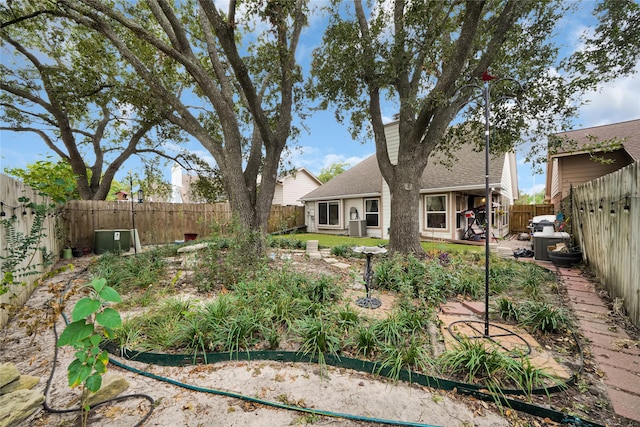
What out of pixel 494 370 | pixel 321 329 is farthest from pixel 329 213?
pixel 494 370

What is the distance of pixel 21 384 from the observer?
Result: 1.91m

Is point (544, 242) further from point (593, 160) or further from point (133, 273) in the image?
point (133, 273)

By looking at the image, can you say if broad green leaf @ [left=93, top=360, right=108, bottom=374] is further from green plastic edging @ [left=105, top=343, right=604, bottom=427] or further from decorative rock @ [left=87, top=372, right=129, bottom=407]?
green plastic edging @ [left=105, top=343, right=604, bottom=427]

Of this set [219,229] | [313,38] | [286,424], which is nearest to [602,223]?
[286,424]

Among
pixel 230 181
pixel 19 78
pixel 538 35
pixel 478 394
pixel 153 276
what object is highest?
pixel 19 78

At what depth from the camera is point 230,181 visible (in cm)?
542

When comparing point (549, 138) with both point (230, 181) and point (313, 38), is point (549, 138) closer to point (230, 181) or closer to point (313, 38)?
point (313, 38)

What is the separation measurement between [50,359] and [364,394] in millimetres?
2976

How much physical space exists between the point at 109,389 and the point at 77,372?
0.75 metres

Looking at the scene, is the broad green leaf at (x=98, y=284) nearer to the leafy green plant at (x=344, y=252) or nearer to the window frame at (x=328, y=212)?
the leafy green plant at (x=344, y=252)

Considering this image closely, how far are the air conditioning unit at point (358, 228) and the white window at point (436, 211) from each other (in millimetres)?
2861

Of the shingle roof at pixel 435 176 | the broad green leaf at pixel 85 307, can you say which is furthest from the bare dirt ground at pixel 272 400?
the shingle roof at pixel 435 176

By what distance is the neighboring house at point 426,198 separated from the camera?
9591mm

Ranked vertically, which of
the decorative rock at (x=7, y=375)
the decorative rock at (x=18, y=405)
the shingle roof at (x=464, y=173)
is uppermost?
the shingle roof at (x=464, y=173)
